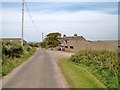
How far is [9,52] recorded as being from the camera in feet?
108

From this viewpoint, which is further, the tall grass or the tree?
the tree

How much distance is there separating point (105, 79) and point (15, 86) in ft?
19.1

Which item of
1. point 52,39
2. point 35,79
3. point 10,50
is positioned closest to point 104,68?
point 35,79

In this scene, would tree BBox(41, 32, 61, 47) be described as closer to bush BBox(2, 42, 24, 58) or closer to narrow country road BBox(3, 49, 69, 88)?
bush BBox(2, 42, 24, 58)

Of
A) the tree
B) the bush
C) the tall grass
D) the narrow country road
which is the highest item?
the tree

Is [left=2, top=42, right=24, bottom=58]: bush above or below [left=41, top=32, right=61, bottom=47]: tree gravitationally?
below

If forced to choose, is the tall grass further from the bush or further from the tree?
the tree

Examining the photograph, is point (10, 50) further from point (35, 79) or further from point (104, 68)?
point (35, 79)

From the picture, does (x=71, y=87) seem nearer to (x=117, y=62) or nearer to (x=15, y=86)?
(x=15, y=86)

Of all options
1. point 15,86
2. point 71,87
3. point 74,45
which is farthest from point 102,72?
point 74,45

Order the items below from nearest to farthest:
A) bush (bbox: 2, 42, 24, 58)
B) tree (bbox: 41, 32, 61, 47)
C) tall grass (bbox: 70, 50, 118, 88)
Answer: tall grass (bbox: 70, 50, 118, 88) < bush (bbox: 2, 42, 24, 58) < tree (bbox: 41, 32, 61, 47)

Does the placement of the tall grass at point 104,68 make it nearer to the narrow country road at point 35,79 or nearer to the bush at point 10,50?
the narrow country road at point 35,79

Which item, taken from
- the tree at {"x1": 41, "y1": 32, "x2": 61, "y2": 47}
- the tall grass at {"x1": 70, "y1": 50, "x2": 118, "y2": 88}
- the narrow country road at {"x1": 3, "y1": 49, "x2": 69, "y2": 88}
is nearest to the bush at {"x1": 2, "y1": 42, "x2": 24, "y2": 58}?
the tall grass at {"x1": 70, "y1": 50, "x2": 118, "y2": 88}

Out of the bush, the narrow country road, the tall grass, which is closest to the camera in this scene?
the narrow country road
